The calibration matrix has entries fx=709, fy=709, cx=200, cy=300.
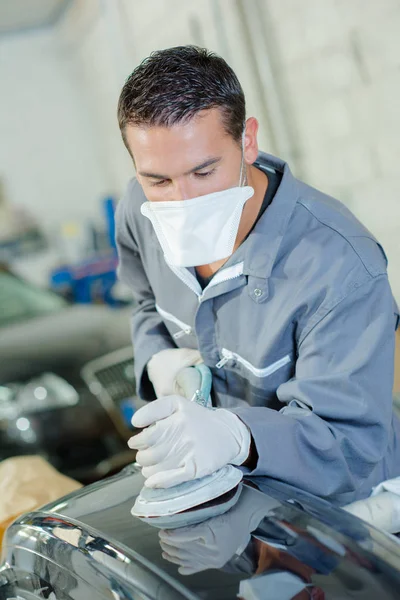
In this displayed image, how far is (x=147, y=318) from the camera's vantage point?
5.65 feet

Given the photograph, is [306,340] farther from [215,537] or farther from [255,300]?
[215,537]

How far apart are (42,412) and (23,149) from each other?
14.2ft

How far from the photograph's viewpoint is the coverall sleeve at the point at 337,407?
1121mm

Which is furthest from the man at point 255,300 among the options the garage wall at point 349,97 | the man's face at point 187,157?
the garage wall at point 349,97

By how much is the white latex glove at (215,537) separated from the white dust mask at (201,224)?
48 cm

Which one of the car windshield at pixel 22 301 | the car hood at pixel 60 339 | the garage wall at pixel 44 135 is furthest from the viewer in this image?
the garage wall at pixel 44 135

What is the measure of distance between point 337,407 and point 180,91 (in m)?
0.59

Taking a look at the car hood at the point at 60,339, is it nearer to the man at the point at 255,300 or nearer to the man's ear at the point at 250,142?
the man at the point at 255,300

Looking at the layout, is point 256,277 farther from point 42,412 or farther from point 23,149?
point 23,149

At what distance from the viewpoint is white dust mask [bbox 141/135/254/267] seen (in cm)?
125

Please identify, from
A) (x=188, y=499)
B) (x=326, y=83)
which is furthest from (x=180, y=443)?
(x=326, y=83)

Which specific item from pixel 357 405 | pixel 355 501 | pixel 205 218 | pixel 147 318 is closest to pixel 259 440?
pixel 357 405

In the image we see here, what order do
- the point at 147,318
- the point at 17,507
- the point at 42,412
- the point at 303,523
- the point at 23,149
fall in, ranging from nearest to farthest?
the point at 303,523, the point at 17,507, the point at 147,318, the point at 42,412, the point at 23,149

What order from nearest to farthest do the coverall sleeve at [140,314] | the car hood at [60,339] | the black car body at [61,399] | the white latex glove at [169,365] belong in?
the white latex glove at [169,365] → the coverall sleeve at [140,314] → the black car body at [61,399] → the car hood at [60,339]
